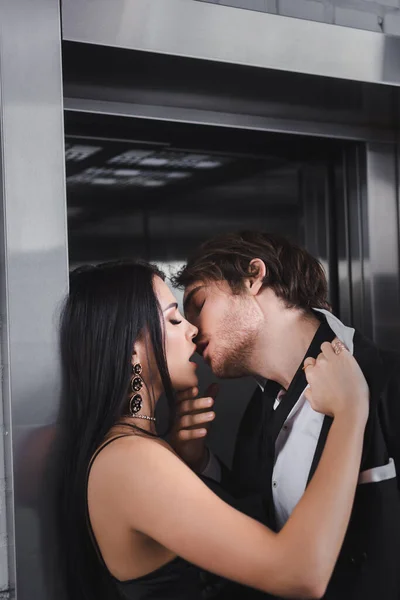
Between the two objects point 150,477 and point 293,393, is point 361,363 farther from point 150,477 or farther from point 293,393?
point 150,477

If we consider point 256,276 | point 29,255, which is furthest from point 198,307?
point 29,255

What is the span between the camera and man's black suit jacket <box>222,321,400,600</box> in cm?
154

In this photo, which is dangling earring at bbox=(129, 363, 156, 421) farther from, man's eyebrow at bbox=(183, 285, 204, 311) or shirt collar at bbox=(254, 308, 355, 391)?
shirt collar at bbox=(254, 308, 355, 391)

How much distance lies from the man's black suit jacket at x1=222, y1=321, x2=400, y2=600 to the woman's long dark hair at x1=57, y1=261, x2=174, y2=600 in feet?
1.14

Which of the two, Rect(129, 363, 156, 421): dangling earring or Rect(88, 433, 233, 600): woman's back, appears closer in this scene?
Rect(88, 433, 233, 600): woman's back

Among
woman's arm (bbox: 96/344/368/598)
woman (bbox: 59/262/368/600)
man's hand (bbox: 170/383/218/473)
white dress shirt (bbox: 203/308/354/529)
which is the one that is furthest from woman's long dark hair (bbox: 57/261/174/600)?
white dress shirt (bbox: 203/308/354/529)

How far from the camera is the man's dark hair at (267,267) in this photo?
1.80 meters

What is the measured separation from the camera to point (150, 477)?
1311 mm

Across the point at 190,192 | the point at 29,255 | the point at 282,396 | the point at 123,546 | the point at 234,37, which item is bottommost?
the point at 123,546

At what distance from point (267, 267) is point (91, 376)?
570 mm

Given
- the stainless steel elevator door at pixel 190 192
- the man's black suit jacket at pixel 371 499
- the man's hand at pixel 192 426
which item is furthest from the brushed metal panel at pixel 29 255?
the man's black suit jacket at pixel 371 499

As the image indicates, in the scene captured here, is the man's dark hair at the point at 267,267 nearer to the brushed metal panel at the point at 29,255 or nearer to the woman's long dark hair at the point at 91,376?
the woman's long dark hair at the point at 91,376

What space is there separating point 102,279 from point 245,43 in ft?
1.91

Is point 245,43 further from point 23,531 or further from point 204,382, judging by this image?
point 23,531
